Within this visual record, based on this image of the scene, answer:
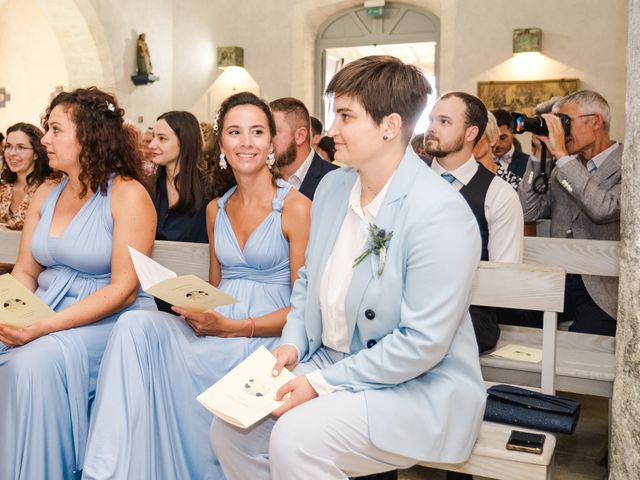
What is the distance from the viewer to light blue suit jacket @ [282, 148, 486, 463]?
6.96 ft

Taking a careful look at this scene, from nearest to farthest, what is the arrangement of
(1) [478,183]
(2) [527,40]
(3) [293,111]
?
1. (1) [478,183]
2. (3) [293,111]
3. (2) [527,40]

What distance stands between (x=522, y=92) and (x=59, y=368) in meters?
8.48

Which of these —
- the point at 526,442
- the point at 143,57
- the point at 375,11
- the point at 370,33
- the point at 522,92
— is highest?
→ the point at 375,11

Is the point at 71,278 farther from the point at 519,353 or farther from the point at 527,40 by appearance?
the point at 527,40

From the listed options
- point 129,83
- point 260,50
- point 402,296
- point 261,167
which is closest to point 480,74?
point 260,50

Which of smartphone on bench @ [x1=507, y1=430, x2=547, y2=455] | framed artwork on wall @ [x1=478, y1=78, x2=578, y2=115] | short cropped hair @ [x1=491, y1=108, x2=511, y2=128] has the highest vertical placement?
framed artwork on wall @ [x1=478, y1=78, x2=578, y2=115]

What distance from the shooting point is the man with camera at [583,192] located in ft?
12.5

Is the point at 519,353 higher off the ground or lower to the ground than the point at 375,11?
lower

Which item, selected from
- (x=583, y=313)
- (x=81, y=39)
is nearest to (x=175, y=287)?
(x=583, y=313)

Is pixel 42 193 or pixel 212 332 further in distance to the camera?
pixel 42 193

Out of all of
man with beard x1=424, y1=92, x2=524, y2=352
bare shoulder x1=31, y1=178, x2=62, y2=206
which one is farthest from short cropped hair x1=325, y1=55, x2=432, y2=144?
bare shoulder x1=31, y1=178, x2=62, y2=206

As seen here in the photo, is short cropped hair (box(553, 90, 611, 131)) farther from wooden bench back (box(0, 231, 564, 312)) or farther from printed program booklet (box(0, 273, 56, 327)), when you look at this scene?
printed program booklet (box(0, 273, 56, 327))

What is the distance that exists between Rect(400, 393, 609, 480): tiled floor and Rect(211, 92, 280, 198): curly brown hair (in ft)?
5.11

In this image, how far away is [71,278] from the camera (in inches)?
122
